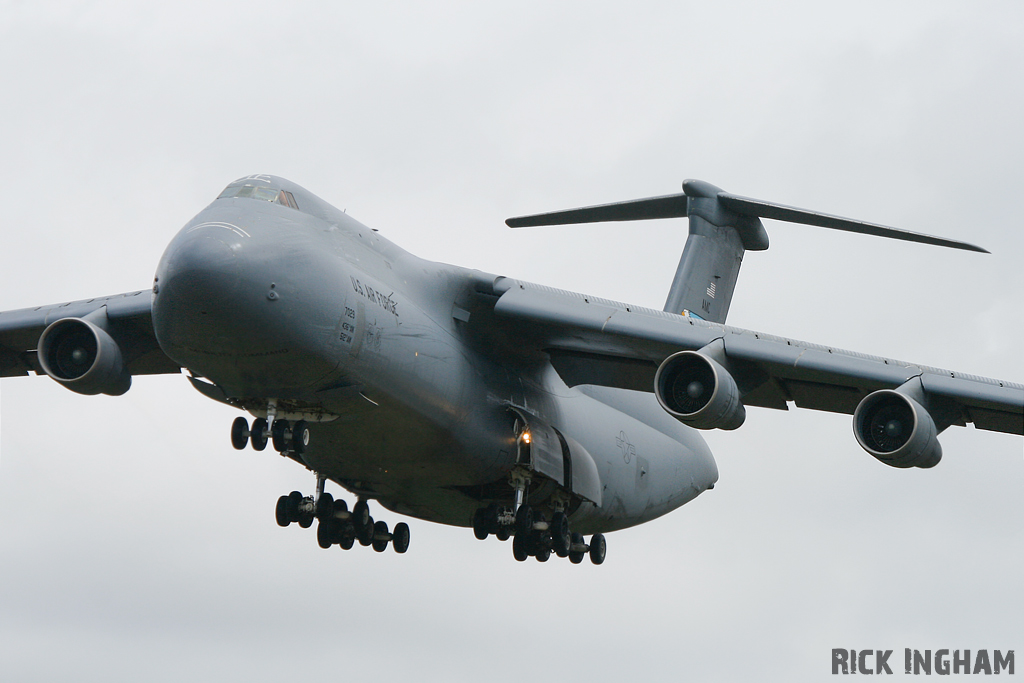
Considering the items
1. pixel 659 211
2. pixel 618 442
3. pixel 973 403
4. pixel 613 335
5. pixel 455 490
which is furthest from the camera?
pixel 659 211

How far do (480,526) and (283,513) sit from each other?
6.93 ft

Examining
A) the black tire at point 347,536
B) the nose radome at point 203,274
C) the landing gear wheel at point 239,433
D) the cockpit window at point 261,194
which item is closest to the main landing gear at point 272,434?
the landing gear wheel at point 239,433

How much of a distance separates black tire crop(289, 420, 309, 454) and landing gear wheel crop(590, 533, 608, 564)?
5.13 m

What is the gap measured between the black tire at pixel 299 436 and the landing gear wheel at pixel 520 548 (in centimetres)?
323

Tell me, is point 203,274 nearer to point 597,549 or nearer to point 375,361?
point 375,361

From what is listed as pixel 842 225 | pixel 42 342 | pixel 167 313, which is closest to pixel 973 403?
pixel 842 225

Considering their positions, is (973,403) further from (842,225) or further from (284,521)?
(284,521)

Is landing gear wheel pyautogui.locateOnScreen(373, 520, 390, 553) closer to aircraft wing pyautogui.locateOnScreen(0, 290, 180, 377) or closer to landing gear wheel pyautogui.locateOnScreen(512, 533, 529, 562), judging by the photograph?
landing gear wheel pyautogui.locateOnScreen(512, 533, 529, 562)

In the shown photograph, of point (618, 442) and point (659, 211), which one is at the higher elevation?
point (659, 211)

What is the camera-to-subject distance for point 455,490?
14.6 m

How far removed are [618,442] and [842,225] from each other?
358 centimetres

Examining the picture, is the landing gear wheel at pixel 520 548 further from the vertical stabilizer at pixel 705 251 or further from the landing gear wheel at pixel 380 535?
the vertical stabilizer at pixel 705 251

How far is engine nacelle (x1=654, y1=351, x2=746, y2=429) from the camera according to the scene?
12.0 m

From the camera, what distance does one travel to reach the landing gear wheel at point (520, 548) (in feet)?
47.3
